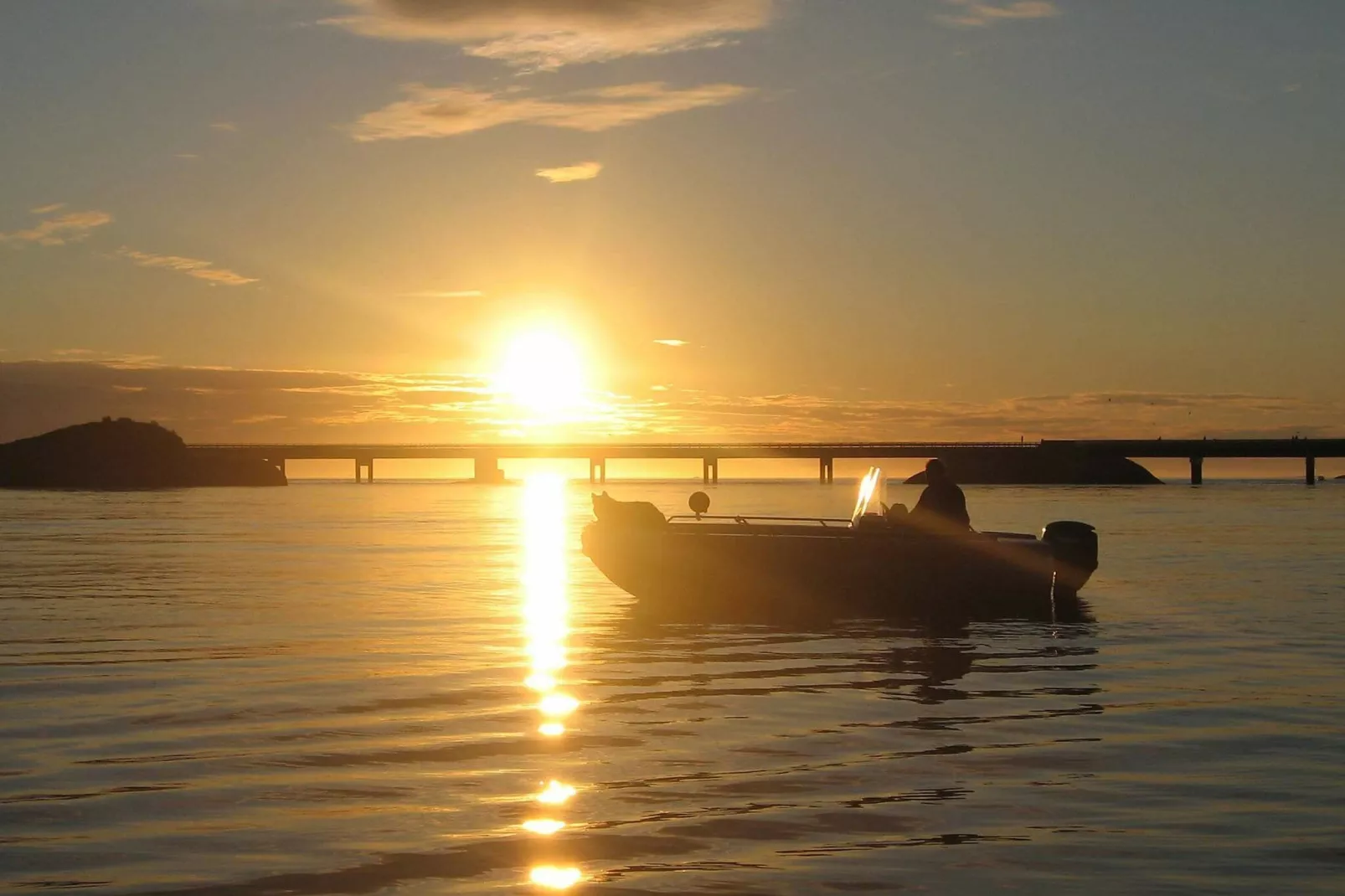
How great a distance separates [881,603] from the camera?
21688 mm

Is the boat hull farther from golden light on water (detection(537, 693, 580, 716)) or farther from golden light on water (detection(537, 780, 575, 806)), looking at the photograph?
golden light on water (detection(537, 780, 575, 806))

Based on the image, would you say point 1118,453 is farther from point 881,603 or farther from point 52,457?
point 881,603

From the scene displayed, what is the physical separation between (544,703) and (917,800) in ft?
16.9

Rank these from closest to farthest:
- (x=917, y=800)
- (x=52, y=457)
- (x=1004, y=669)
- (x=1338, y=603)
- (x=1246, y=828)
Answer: (x=1246, y=828) → (x=917, y=800) → (x=1004, y=669) → (x=1338, y=603) → (x=52, y=457)

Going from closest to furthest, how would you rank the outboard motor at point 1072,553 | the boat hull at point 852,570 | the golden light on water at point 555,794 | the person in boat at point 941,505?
the golden light on water at point 555,794
the boat hull at point 852,570
the person in boat at point 941,505
the outboard motor at point 1072,553

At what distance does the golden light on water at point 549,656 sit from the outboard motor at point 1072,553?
322 inches

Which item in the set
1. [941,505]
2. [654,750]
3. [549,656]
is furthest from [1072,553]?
[654,750]

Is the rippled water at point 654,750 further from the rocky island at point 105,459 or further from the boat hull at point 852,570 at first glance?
the rocky island at point 105,459

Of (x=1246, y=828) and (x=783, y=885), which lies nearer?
(x=783, y=885)

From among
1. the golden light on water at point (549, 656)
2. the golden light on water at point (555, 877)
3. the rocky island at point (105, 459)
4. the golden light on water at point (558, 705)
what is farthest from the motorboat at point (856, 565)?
the rocky island at point (105, 459)

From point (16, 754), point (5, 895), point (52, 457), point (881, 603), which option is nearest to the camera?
point (5, 895)

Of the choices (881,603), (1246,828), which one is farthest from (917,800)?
(881,603)

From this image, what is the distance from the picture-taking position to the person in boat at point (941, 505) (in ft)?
72.4

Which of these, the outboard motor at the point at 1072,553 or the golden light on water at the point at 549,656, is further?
the outboard motor at the point at 1072,553
